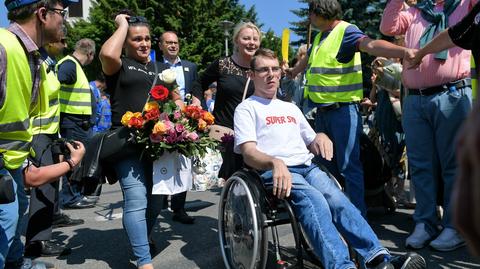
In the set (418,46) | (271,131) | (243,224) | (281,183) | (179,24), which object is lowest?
(243,224)

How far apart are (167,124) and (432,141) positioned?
2.22 meters

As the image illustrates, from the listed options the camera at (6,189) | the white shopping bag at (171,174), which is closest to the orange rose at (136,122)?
the white shopping bag at (171,174)

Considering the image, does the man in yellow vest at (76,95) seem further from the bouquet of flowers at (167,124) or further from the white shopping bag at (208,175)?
the bouquet of flowers at (167,124)

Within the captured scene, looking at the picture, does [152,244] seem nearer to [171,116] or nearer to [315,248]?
[171,116]

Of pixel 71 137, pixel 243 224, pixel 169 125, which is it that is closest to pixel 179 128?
pixel 169 125

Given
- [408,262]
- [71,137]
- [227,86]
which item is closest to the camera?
[408,262]

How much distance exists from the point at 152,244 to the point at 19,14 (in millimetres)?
2195

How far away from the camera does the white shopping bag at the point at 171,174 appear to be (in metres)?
3.45

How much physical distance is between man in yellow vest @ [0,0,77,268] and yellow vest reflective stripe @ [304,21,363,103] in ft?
7.00

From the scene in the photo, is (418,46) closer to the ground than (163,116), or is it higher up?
higher up

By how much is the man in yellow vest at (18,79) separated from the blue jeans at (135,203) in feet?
2.51

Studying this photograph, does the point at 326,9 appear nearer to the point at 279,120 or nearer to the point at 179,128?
the point at 279,120

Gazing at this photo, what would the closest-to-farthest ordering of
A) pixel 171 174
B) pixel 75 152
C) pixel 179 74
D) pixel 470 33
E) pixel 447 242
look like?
1. pixel 75 152
2. pixel 470 33
3. pixel 171 174
4. pixel 447 242
5. pixel 179 74

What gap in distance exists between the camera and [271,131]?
127 inches
